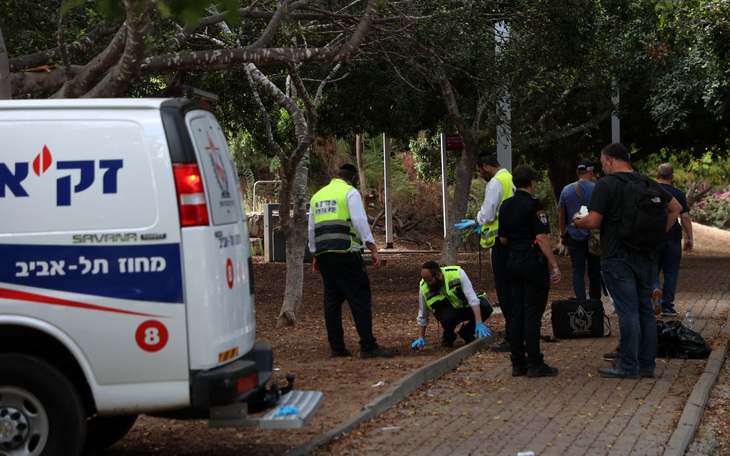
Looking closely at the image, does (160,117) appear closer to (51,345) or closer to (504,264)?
(51,345)

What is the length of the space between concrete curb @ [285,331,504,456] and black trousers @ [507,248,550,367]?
692mm

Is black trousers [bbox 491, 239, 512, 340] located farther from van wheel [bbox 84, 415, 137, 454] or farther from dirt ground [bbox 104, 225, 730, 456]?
van wheel [bbox 84, 415, 137, 454]

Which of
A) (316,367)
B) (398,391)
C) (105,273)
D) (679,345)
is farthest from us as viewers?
(679,345)

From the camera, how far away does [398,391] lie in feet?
28.8

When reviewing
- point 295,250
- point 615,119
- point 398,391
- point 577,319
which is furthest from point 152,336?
point 615,119

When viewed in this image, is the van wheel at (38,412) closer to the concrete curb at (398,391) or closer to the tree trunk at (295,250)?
the concrete curb at (398,391)

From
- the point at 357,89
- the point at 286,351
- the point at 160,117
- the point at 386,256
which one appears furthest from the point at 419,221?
the point at 160,117

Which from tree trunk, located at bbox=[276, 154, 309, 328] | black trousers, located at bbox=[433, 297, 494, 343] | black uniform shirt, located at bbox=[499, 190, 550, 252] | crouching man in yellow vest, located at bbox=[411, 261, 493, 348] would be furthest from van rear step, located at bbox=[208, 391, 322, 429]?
tree trunk, located at bbox=[276, 154, 309, 328]

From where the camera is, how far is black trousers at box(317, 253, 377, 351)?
1098cm

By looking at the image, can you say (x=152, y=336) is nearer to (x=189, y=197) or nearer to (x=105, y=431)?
(x=189, y=197)

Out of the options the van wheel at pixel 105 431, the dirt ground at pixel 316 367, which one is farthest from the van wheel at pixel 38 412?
the dirt ground at pixel 316 367

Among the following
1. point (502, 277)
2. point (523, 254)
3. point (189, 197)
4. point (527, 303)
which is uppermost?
point (189, 197)

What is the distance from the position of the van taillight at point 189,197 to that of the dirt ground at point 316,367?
5.88 feet

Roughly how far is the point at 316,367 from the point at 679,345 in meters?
3.48
